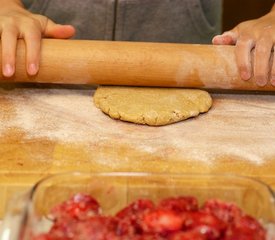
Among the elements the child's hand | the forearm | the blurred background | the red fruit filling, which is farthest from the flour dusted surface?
the blurred background

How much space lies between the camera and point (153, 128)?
1.30 metres

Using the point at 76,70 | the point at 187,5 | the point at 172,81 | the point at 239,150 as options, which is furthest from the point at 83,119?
the point at 187,5

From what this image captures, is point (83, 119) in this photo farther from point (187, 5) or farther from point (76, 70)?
point (187, 5)

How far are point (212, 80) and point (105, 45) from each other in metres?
0.31

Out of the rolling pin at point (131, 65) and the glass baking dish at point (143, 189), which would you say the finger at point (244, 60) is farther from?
the glass baking dish at point (143, 189)

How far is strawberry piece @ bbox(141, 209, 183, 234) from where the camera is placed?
2.30 feet

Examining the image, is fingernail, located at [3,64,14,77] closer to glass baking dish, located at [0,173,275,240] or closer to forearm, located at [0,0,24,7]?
forearm, located at [0,0,24,7]

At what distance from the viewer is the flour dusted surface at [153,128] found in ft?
3.95

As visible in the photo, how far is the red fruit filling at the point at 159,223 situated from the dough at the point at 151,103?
54 cm

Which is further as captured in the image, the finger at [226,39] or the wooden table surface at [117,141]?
the finger at [226,39]

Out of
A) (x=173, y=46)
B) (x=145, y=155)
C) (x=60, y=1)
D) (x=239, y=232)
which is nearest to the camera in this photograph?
(x=239, y=232)

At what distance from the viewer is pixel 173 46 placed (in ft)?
4.73

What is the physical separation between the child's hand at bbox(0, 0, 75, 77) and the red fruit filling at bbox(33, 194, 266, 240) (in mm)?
691

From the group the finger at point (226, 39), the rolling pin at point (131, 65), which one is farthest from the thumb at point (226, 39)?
the rolling pin at point (131, 65)
